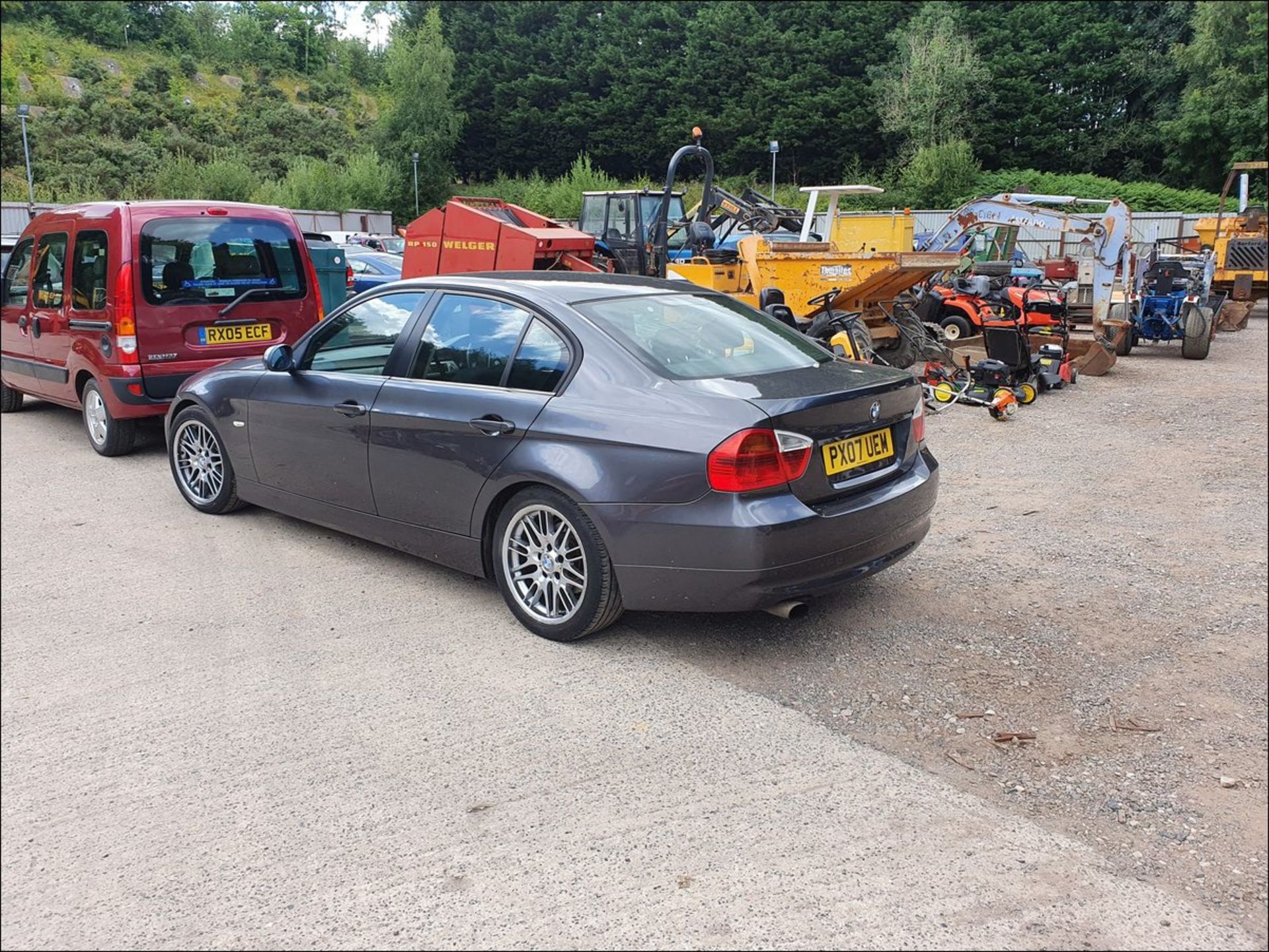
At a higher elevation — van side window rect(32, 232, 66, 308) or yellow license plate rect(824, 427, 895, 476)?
van side window rect(32, 232, 66, 308)

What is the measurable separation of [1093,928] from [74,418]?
9.23 m

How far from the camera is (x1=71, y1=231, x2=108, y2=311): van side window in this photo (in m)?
7.38

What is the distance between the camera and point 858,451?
4.21 m

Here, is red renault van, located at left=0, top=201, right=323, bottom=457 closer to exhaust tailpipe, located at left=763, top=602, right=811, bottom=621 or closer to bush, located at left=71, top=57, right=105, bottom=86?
bush, located at left=71, top=57, right=105, bottom=86

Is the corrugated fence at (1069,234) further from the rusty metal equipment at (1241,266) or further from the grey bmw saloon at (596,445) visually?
the grey bmw saloon at (596,445)

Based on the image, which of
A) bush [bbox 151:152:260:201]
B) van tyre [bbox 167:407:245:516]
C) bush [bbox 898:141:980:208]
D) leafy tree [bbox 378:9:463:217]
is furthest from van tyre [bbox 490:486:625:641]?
leafy tree [bbox 378:9:463:217]

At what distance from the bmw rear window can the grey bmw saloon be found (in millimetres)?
15

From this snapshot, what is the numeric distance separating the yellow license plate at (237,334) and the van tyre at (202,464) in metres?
1.51

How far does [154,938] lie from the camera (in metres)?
2.46

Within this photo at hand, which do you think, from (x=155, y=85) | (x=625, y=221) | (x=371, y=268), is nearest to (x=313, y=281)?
(x=371, y=268)

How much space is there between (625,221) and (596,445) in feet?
54.1

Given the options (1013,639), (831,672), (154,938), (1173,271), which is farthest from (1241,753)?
(1173,271)

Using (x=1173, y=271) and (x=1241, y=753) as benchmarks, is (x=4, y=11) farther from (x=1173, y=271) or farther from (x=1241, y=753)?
(x=1173, y=271)

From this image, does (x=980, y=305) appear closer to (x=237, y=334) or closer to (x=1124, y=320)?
(x=1124, y=320)
